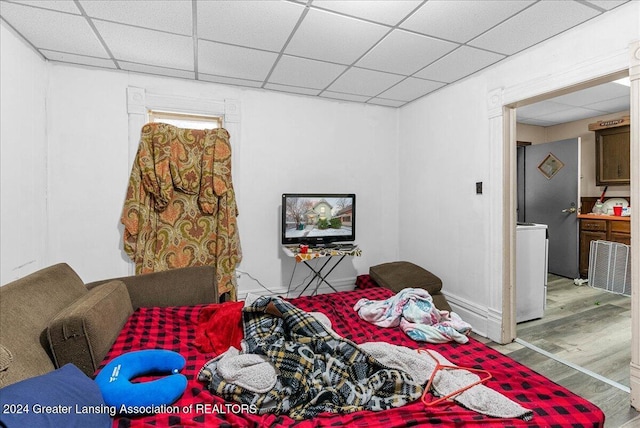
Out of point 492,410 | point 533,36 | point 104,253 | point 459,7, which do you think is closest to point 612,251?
point 533,36

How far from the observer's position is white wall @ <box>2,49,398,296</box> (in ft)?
9.89

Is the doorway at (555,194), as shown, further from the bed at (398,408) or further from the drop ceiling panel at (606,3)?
the bed at (398,408)

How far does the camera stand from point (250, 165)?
3.64 meters

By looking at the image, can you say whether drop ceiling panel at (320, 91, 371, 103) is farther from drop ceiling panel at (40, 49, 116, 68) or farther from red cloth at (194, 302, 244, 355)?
red cloth at (194, 302, 244, 355)

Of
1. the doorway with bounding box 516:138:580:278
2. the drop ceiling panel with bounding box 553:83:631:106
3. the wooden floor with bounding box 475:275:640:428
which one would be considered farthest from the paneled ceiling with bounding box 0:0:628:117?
the doorway with bounding box 516:138:580:278

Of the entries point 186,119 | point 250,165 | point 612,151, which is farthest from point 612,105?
point 186,119

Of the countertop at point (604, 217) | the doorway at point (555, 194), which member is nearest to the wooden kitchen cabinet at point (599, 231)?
the countertop at point (604, 217)

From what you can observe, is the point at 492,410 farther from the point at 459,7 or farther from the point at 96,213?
the point at 96,213

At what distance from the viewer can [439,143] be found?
369cm

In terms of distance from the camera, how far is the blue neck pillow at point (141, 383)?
1.20 m

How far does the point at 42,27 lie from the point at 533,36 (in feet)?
11.9

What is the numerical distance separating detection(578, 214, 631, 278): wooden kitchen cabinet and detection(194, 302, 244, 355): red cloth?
5.26 m

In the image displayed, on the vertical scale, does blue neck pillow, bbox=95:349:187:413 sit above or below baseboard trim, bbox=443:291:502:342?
above

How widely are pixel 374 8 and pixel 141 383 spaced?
7.80 ft
